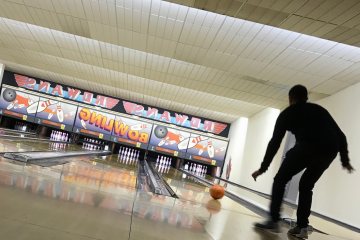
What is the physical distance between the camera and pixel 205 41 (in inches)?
278

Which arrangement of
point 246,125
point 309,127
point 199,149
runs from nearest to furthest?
point 309,127 → point 246,125 → point 199,149

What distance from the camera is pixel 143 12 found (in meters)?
6.59

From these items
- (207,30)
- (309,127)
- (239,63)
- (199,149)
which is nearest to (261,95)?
(239,63)

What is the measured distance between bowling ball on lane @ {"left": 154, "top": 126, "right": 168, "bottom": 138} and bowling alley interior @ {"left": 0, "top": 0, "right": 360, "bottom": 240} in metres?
0.04

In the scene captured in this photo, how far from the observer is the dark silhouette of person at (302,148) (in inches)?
114

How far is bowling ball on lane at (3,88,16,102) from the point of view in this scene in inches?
585

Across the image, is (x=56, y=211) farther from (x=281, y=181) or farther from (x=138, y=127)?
(x=138, y=127)

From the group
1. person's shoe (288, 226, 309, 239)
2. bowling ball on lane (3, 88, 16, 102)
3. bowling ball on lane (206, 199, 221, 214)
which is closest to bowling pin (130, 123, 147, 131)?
bowling ball on lane (3, 88, 16, 102)

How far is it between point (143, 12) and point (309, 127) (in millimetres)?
4465

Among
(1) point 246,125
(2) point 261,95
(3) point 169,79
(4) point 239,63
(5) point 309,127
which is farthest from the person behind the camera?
(1) point 246,125

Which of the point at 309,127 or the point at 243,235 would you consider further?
the point at 309,127

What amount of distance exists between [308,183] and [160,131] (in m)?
12.3

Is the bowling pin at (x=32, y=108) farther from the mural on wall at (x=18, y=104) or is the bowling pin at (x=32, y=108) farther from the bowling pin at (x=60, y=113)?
the bowling pin at (x=60, y=113)

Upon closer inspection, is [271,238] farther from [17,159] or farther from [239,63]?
[239,63]
